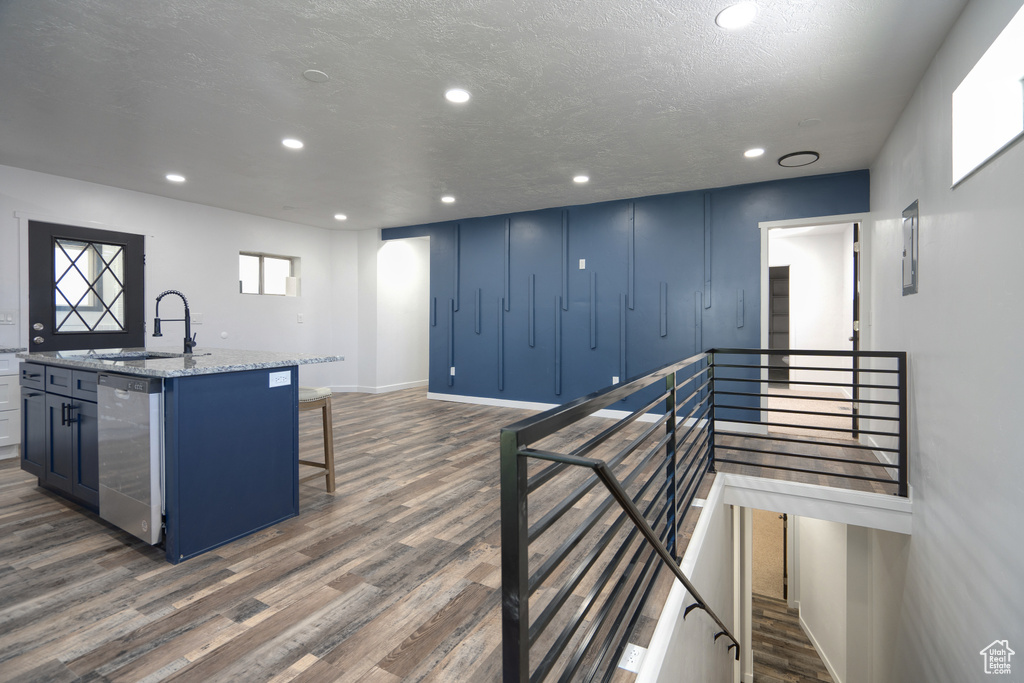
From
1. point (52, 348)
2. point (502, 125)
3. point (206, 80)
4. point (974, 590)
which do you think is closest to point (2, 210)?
point (52, 348)

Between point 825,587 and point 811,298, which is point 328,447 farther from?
point 811,298

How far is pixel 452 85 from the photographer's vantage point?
274cm

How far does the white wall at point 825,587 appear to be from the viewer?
473 centimetres

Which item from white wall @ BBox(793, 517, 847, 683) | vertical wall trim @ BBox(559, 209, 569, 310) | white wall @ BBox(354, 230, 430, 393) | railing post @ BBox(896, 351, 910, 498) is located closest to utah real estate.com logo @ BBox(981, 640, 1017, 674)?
railing post @ BBox(896, 351, 910, 498)

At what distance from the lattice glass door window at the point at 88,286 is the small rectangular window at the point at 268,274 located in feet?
4.38

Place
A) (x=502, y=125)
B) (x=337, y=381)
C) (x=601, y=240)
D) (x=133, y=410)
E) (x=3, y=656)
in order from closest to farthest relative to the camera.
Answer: (x=3, y=656) → (x=133, y=410) → (x=502, y=125) → (x=601, y=240) → (x=337, y=381)

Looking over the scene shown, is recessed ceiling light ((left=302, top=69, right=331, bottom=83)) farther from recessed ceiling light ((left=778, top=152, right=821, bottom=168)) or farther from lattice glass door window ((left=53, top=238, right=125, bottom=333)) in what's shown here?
lattice glass door window ((left=53, top=238, right=125, bottom=333))

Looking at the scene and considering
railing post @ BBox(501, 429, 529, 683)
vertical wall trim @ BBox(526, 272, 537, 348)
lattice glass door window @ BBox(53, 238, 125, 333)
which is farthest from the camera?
vertical wall trim @ BBox(526, 272, 537, 348)

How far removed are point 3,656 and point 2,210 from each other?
446cm

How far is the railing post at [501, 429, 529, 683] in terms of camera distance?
906 mm

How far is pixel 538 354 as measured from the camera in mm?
5938

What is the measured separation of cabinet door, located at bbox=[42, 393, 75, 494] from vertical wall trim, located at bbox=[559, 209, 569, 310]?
445cm

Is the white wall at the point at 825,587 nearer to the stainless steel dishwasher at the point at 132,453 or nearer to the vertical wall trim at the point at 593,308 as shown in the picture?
the vertical wall trim at the point at 593,308

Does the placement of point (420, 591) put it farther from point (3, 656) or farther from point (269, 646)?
point (3, 656)
